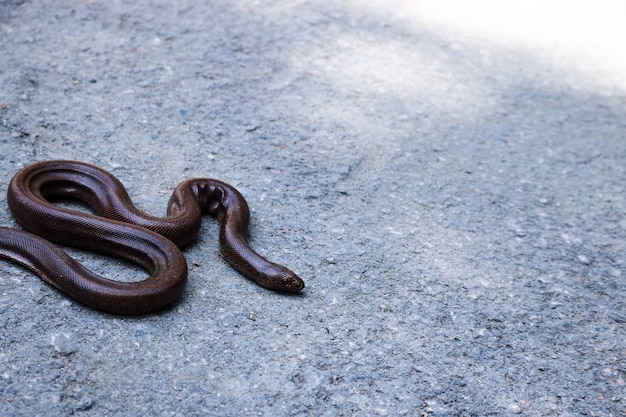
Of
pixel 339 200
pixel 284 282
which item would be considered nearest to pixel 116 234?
pixel 284 282

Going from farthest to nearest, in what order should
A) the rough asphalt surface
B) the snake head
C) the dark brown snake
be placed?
the snake head → the dark brown snake → the rough asphalt surface

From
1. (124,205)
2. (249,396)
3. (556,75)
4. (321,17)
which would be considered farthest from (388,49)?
(249,396)

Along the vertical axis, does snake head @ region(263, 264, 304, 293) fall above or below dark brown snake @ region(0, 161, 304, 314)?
below

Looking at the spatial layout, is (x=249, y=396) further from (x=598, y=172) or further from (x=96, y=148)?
(x=598, y=172)

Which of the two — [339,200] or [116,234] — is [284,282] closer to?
[116,234]

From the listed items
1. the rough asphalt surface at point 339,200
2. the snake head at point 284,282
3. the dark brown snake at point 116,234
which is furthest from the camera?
the snake head at point 284,282

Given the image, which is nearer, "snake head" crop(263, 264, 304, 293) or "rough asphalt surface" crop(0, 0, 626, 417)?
"rough asphalt surface" crop(0, 0, 626, 417)
